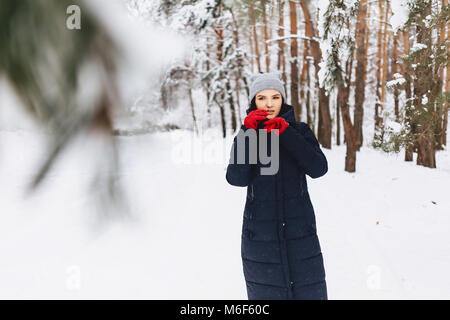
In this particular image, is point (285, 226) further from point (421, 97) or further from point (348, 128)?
point (348, 128)

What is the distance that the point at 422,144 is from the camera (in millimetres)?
8836

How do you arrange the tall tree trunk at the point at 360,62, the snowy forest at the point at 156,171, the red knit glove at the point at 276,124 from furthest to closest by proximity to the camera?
the tall tree trunk at the point at 360,62 → the red knit glove at the point at 276,124 → the snowy forest at the point at 156,171

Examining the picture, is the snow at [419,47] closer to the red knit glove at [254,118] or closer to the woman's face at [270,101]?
the woman's face at [270,101]

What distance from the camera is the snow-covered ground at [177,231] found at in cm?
50

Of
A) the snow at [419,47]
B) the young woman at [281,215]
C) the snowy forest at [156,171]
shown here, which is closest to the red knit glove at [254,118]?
the young woman at [281,215]

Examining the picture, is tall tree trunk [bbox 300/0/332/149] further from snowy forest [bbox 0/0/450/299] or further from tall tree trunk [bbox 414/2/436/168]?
tall tree trunk [bbox 414/2/436/168]

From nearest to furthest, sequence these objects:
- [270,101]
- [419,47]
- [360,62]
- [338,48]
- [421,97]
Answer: [270,101], [419,47], [338,48], [421,97], [360,62]

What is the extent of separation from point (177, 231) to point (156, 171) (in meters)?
4.03

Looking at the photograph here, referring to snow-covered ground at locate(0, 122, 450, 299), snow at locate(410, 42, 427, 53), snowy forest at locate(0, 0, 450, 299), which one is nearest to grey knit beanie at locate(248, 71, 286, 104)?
snowy forest at locate(0, 0, 450, 299)

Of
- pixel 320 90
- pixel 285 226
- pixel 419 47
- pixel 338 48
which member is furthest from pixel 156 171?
pixel 320 90

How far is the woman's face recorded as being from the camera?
1854 mm

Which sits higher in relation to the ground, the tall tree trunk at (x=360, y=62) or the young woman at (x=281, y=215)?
the tall tree trunk at (x=360, y=62)

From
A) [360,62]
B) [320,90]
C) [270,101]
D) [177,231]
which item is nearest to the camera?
[270,101]

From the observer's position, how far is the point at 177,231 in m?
4.60
